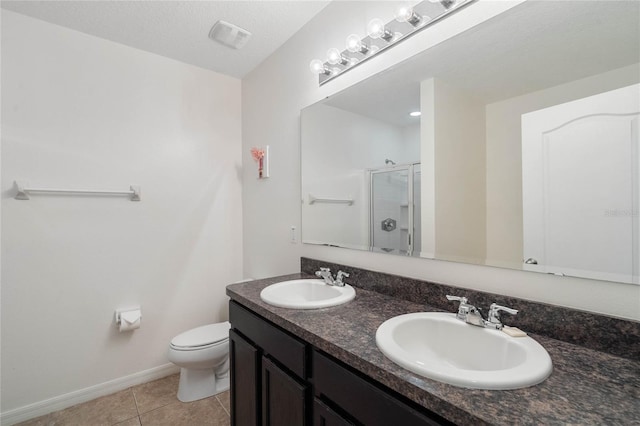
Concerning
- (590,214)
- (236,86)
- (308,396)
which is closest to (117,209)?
(236,86)

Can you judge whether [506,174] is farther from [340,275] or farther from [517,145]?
[340,275]

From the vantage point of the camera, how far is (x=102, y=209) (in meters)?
1.93

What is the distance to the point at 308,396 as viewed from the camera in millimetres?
922

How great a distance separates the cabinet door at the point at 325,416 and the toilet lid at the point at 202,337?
115 cm

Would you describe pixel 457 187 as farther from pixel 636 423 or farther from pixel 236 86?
pixel 236 86

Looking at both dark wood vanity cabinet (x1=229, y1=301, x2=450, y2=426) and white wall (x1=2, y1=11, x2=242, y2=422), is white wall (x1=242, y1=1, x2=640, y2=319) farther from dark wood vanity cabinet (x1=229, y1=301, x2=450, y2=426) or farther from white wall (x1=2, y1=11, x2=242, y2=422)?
dark wood vanity cabinet (x1=229, y1=301, x2=450, y2=426)

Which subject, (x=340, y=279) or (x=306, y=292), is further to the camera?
(x=306, y=292)

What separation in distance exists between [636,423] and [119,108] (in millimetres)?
2738

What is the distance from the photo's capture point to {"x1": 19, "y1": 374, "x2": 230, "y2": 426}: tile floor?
1656 millimetres

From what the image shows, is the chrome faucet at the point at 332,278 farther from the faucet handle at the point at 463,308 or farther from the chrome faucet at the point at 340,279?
the faucet handle at the point at 463,308

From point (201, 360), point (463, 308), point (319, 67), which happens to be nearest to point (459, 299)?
point (463, 308)

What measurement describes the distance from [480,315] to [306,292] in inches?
33.7

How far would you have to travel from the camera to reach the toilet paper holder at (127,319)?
1913 mm

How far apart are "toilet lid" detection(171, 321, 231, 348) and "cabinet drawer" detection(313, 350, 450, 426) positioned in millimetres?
1177
